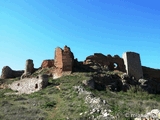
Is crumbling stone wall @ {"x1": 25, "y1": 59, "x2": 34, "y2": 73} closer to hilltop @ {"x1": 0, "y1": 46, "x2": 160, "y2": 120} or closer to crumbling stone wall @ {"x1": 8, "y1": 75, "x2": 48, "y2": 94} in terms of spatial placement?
hilltop @ {"x1": 0, "y1": 46, "x2": 160, "y2": 120}

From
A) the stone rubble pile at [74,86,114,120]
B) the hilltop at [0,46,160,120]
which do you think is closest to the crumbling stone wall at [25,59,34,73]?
the hilltop at [0,46,160,120]

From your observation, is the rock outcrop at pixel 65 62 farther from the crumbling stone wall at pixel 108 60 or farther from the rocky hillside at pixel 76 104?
the crumbling stone wall at pixel 108 60

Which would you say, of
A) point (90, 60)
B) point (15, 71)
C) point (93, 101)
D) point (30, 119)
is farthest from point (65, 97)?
point (15, 71)

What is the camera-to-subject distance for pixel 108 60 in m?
35.9

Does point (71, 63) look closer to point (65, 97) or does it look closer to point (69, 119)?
point (65, 97)

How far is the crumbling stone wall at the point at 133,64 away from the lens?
33781mm

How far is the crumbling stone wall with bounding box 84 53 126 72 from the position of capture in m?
34.4

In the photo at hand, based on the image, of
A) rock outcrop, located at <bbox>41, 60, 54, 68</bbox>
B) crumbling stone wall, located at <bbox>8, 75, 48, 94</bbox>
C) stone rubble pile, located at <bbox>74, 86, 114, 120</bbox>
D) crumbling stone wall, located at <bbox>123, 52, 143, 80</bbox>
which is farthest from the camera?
crumbling stone wall, located at <bbox>123, 52, 143, 80</bbox>

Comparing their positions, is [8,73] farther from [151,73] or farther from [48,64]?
[151,73]

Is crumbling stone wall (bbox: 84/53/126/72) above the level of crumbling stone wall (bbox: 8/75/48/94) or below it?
above

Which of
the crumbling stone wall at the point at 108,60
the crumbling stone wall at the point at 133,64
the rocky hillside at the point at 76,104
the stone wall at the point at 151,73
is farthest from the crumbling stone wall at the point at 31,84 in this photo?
the stone wall at the point at 151,73

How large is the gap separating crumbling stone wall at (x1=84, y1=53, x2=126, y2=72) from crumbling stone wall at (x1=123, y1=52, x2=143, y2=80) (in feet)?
3.43

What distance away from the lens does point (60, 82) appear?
2450 cm

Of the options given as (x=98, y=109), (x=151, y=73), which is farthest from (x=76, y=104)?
(x=151, y=73)
